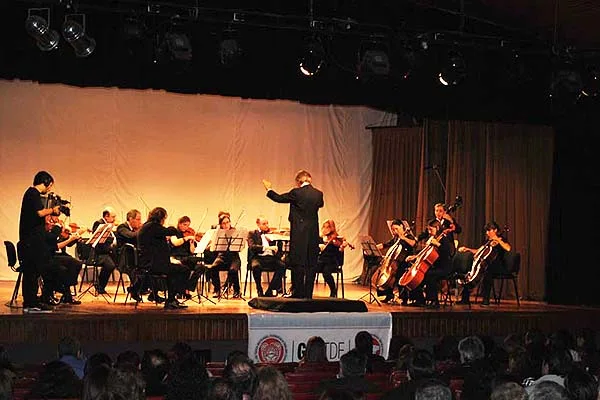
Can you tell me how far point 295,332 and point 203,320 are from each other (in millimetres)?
1122

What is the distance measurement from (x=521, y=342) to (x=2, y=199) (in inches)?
421

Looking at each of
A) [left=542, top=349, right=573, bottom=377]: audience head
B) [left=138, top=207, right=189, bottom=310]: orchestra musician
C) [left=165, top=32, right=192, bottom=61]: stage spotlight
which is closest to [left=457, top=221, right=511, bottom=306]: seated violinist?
[left=138, top=207, right=189, bottom=310]: orchestra musician

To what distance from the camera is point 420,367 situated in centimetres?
701

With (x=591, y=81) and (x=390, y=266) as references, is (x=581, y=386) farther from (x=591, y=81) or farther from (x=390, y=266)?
(x=591, y=81)

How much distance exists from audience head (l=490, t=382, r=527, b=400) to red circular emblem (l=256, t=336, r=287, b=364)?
7027 mm

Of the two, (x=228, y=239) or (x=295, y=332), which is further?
(x=228, y=239)

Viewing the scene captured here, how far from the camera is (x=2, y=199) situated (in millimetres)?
17125

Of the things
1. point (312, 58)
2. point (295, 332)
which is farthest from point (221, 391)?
point (312, 58)

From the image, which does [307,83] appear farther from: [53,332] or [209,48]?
[53,332]

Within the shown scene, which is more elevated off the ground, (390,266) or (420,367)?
(390,266)

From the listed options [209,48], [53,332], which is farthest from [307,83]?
[53,332]

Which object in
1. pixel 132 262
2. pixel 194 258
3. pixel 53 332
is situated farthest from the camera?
pixel 194 258

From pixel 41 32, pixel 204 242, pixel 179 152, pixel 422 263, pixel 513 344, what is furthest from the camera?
pixel 179 152

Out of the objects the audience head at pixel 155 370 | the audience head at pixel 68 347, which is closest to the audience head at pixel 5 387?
the audience head at pixel 155 370
